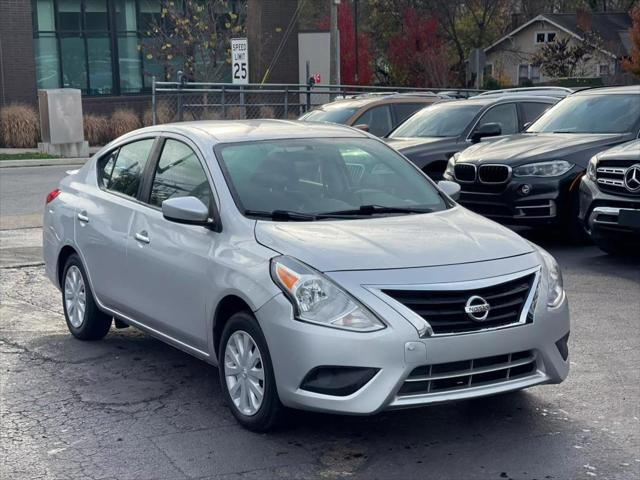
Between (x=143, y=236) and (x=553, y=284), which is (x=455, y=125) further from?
(x=553, y=284)

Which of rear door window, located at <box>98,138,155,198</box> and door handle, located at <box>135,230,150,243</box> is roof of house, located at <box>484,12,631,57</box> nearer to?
rear door window, located at <box>98,138,155,198</box>

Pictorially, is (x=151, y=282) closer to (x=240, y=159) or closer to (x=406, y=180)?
(x=240, y=159)

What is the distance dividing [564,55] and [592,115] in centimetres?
4745

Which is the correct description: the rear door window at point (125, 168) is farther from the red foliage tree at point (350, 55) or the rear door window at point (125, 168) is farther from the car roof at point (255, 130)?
the red foliage tree at point (350, 55)

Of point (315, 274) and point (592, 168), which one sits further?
point (592, 168)

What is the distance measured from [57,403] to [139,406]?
51cm

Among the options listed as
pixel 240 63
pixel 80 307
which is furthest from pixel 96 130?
pixel 80 307

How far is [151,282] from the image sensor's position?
21.3ft

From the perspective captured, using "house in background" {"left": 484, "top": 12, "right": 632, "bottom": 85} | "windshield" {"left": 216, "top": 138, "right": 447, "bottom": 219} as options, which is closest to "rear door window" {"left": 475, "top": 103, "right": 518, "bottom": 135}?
"windshield" {"left": 216, "top": 138, "right": 447, "bottom": 219}

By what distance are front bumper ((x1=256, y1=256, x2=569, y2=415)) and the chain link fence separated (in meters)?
17.6

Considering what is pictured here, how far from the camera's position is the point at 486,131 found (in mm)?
13352

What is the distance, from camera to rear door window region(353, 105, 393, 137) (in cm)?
1650

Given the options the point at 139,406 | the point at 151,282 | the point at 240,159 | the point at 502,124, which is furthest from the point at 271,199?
the point at 502,124

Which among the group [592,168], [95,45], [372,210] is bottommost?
[592,168]
